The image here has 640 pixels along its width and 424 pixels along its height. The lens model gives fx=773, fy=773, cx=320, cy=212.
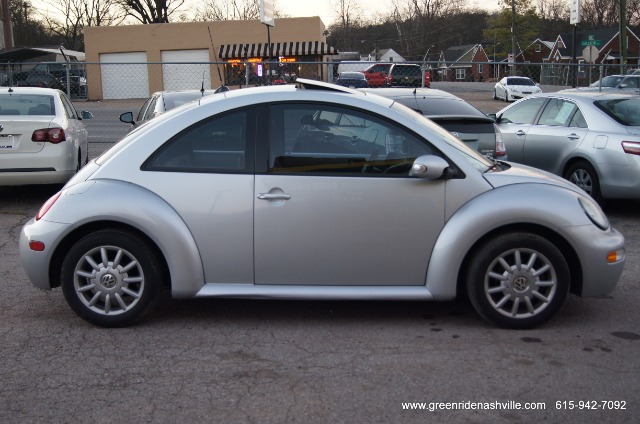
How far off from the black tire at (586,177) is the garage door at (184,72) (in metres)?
25.3

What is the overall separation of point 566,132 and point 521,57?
7261 cm

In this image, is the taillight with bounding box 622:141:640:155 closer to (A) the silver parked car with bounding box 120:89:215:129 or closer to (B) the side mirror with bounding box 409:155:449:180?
(B) the side mirror with bounding box 409:155:449:180

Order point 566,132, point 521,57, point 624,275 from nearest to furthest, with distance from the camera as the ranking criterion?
point 624,275, point 566,132, point 521,57

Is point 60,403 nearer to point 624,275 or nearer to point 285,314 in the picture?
point 285,314

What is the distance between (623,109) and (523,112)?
1756 mm

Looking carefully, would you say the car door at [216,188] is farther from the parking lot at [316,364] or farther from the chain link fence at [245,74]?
the chain link fence at [245,74]

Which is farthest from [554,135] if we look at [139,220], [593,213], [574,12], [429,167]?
[574,12]

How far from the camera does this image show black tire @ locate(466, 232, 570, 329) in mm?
5066

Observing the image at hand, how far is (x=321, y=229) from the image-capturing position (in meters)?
5.11

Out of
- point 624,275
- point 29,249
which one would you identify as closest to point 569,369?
point 624,275

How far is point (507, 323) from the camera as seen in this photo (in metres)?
5.15

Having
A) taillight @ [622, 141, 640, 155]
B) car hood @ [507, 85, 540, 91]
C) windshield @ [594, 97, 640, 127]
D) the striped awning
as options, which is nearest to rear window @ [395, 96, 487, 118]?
windshield @ [594, 97, 640, 127]

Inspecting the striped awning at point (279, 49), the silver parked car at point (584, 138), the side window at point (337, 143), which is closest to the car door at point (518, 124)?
the silver parked car at point (584, 138)

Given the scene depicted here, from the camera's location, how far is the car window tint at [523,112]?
10.8 metres
